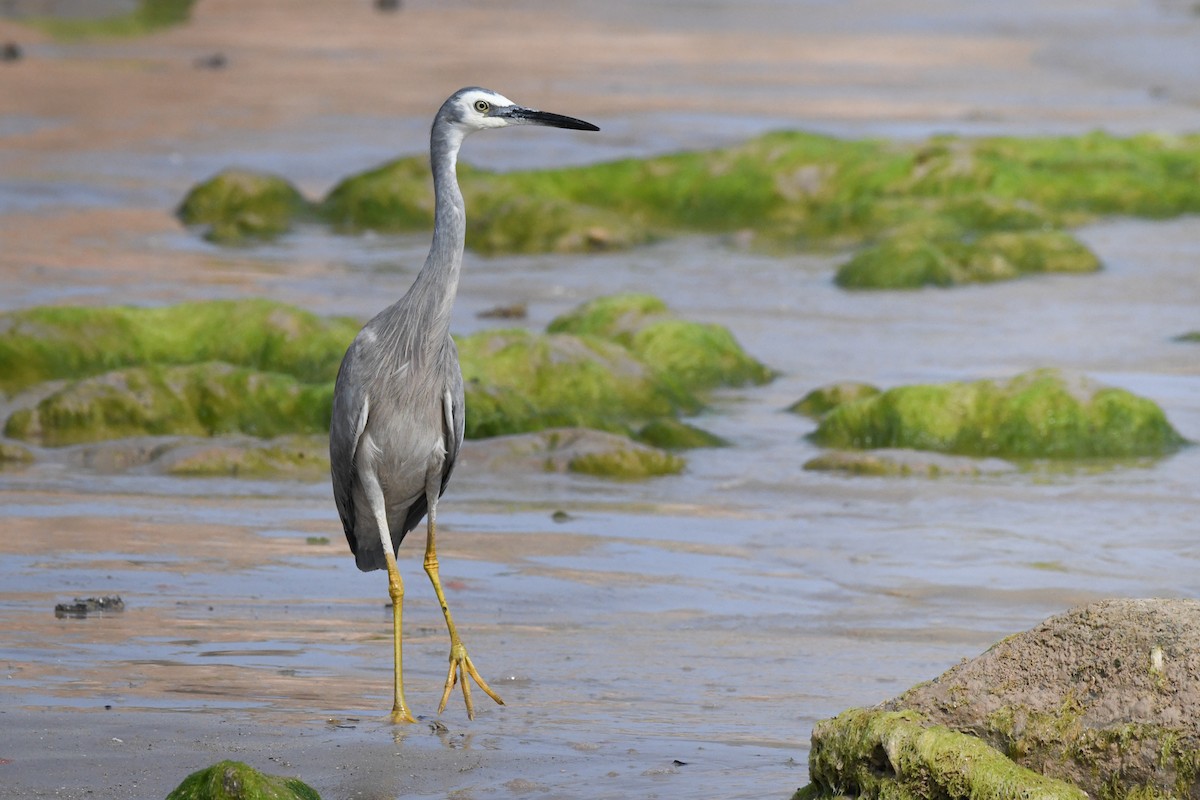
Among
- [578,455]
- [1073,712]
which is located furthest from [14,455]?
[1073,712]

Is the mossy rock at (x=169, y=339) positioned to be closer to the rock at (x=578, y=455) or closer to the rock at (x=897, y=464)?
the rock at (x=578, y=455)

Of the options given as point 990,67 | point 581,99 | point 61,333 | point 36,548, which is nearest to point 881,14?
point 990,67

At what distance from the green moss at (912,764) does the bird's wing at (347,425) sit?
7.76 feet

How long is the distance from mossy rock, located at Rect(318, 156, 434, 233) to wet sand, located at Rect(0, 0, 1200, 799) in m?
0.97

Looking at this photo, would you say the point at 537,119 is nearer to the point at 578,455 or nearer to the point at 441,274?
the point at 441,274

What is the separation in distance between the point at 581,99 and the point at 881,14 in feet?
50.2

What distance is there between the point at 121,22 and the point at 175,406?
29144 mm

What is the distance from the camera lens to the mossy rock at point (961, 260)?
15.4 m

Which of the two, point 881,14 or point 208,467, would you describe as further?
point 881,14

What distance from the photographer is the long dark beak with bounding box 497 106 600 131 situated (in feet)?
21.8

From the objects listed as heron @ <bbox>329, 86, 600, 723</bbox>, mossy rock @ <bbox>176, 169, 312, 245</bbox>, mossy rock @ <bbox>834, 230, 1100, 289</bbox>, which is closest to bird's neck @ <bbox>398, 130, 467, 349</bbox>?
heron @ <bbox>329, 86, 600, 723</bbox>

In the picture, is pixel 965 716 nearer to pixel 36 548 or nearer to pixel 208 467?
pixel 36 548

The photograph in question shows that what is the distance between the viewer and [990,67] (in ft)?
102

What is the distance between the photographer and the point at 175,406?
10.2 m
